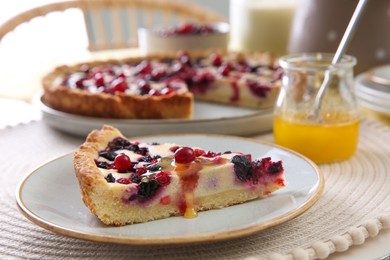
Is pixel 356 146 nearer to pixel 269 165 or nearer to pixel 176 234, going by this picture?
pixel 269 165

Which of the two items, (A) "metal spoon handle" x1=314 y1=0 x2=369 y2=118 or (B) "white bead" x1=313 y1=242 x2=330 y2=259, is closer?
(B) "white bead" x1=313 y1=242 x2=330 y2=259

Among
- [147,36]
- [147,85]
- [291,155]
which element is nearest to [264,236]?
[291,155]

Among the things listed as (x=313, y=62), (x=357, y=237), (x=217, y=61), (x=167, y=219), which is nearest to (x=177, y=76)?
(x=217, y=61)

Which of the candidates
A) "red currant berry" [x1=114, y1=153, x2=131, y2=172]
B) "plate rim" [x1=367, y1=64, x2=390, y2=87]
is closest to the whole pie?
"plate rim" [x1=367, y1=64, x2=390, y2=87]

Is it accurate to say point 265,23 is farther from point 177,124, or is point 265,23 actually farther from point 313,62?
point 177,124

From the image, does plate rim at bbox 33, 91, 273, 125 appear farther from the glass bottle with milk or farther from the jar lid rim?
the glass bottle with milk

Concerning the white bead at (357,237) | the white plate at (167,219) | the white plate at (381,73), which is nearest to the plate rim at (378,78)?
the white plate at (381,73)

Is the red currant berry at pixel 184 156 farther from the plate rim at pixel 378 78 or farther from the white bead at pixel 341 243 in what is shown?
the plate rim at pixel 378 78
